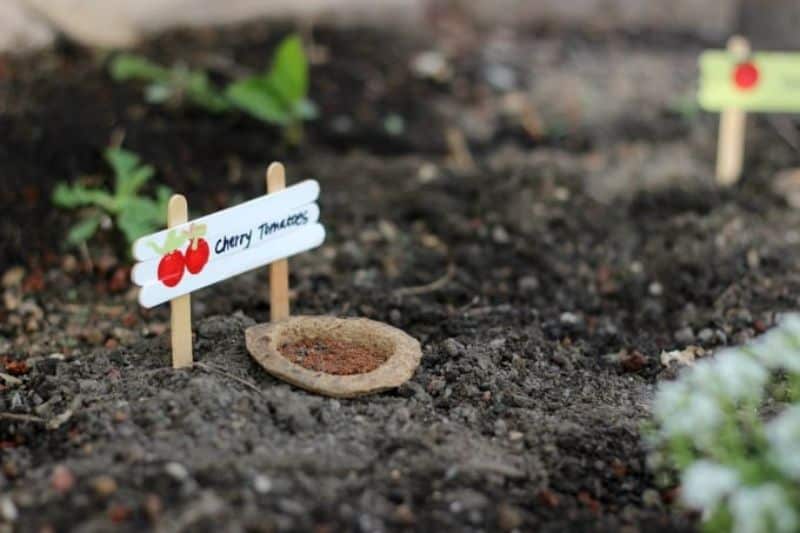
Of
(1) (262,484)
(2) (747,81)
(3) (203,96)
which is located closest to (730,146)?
(2) (747,81)

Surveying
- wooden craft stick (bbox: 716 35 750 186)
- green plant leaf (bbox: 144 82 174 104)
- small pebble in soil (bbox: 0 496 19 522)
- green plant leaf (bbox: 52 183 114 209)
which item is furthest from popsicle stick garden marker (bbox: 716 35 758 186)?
small pebble in soil (bbox: 0 496 19 522)

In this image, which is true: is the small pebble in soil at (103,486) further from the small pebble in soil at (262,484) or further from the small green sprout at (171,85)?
the small green sprout at (171,85)

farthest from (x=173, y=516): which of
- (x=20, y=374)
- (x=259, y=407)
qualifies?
(x=20, y=374)

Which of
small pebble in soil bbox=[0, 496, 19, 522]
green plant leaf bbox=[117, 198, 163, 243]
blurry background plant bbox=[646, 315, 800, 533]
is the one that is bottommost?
small pebble in soil bbox=[0, 496, 19, 522]

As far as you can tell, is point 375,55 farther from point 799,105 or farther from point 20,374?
point 20,374

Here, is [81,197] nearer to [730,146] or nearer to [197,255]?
[197,255]

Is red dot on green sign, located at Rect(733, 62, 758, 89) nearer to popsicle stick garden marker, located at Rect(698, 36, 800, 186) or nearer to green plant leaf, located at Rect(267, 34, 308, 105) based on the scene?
popsicle stick garden marker, located at Rect(698, 36, 800, 186)
